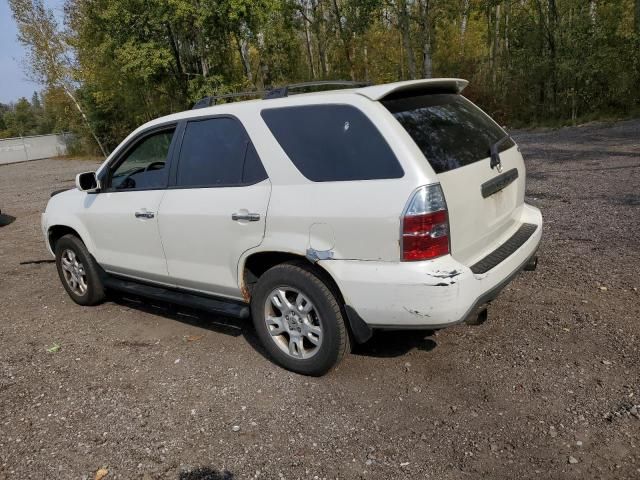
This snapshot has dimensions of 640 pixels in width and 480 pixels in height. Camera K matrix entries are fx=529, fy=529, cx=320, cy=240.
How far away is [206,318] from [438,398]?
2359 mm

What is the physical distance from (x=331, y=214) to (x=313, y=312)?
72 cm

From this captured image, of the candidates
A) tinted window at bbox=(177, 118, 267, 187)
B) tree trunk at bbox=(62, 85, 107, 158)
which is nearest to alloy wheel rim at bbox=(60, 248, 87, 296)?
tinted window at bbox=(177, 118, 267, 187)

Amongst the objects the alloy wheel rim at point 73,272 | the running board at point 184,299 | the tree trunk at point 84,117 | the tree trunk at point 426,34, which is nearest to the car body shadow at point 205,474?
the running board at point 184,299

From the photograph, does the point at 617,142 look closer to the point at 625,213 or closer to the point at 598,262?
the point at 625,213

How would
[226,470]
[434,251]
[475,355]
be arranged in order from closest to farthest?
[226,470]
[434,251]
[475,355]

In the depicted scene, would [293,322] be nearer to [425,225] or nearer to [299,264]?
[299,264]

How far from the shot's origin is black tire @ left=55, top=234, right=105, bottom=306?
5023 mm

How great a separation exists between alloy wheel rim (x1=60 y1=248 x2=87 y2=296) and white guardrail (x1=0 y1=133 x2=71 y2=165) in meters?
39.5

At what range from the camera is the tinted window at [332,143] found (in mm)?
3072

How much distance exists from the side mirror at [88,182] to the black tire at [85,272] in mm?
642

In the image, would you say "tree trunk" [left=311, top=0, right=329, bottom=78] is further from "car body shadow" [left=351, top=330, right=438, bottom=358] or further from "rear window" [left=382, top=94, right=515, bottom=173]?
"car body shadow" [left=351, top=330, right=438, bottom=358]

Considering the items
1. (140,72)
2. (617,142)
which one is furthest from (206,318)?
(140,72)

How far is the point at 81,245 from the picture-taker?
5.05m

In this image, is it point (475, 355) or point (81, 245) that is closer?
point (475, 355)
